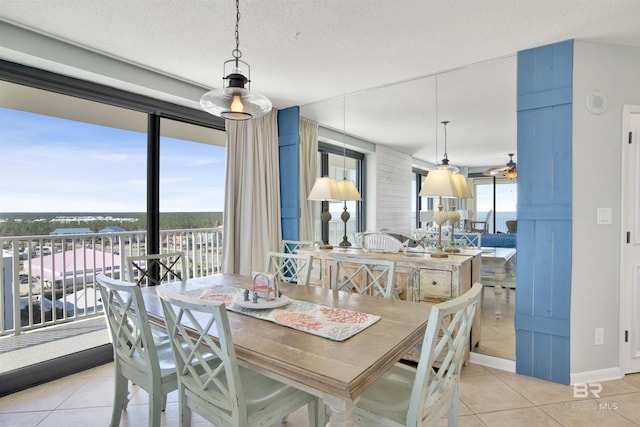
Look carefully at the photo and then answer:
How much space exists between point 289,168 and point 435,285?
2352 mm

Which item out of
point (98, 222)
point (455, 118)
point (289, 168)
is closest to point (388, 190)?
point (455, 118)

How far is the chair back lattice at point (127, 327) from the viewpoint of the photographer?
1558mm

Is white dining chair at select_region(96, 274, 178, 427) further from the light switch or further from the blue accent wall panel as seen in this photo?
the light switch

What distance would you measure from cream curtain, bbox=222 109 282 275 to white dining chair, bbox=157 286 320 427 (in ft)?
7.02

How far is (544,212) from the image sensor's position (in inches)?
99.6

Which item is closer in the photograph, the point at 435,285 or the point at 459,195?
the point at 435,285

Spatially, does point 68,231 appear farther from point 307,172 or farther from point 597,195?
point 597,195

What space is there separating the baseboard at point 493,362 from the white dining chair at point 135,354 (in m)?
2.38

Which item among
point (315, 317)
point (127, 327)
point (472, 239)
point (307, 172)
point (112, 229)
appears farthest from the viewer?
point (307, 172)

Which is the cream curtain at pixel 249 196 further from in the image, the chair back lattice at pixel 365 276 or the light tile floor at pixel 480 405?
the light tile floor at pixel 480 405

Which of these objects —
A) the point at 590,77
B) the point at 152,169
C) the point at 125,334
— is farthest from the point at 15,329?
the point at 590,77

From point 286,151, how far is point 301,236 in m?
1.11

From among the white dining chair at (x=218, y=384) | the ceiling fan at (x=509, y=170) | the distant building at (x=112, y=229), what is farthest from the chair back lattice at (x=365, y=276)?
the distant building at (x=112, y=229)

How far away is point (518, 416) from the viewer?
2.09 meters
